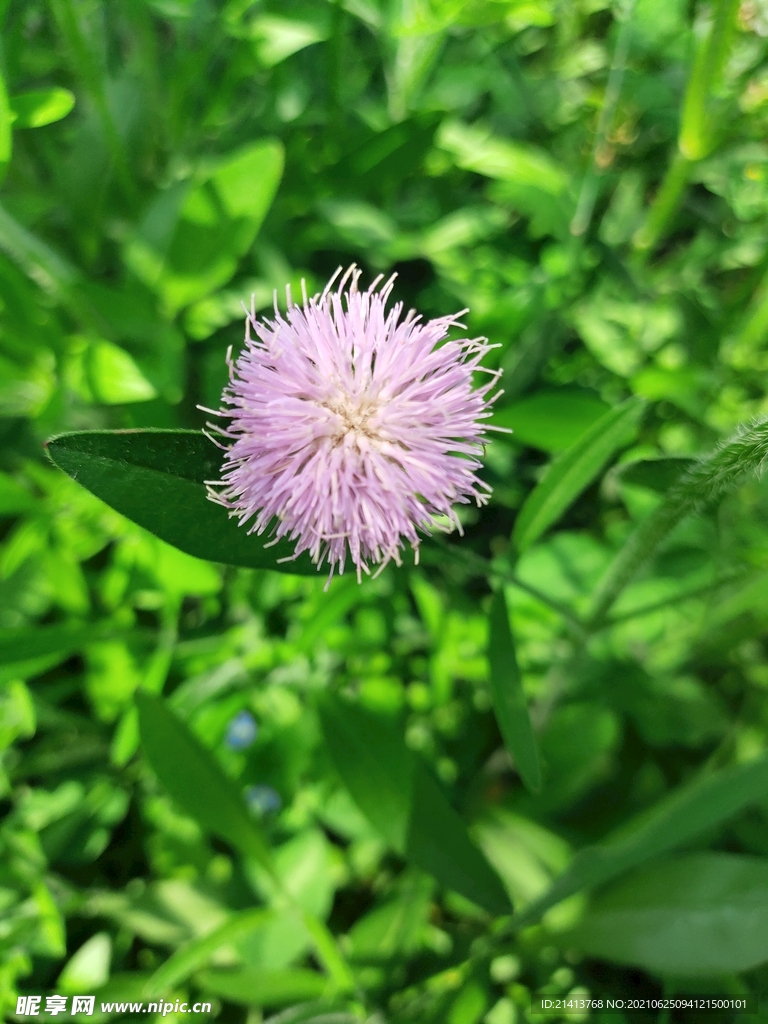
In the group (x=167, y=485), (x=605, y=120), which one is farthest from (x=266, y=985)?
(x=605, y=120)

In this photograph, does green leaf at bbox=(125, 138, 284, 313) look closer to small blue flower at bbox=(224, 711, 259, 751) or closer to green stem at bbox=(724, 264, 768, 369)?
small blue flower at bbox=(224, 711, 259, 751)

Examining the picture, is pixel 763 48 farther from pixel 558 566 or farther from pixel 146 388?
pixel 146 388

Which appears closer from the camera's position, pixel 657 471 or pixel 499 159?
pixel 657 471

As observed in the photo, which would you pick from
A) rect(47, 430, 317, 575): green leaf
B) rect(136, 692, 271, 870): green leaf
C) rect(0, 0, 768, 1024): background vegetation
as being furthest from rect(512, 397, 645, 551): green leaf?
rect(136, 692, 271, 870): green leaf

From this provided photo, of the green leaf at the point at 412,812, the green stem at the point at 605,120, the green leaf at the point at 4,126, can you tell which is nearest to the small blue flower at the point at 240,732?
the green leaf at the point at 412,812

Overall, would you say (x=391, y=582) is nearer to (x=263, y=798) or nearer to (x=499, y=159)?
(x=263, y=798)
